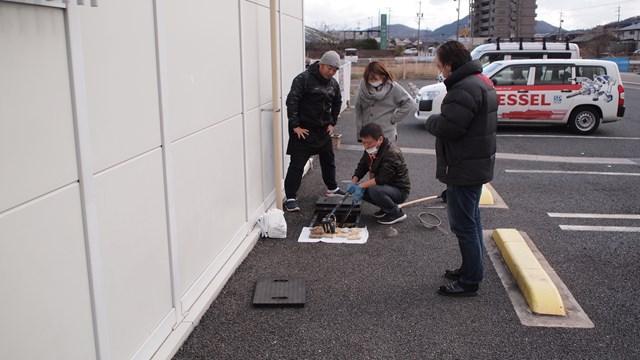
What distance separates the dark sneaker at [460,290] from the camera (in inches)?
183

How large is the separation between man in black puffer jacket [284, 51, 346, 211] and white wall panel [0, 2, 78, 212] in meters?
4.38

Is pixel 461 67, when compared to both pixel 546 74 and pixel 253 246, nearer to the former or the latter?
pixel 253 246

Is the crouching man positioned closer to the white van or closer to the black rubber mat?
the black rubber mat

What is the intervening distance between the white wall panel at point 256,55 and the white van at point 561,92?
26.4 feet

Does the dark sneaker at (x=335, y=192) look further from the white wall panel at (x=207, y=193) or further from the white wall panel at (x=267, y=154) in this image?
the white wall panel at (x=207, y=193)

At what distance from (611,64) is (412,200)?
8.38m

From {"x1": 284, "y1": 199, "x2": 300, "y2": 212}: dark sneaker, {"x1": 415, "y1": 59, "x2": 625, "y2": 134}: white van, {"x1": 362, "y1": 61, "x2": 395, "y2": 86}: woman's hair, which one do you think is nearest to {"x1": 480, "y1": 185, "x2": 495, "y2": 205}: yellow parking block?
{"x1": 362, "y1": 61, "x2": 395, "y2": 86}: woman's hair

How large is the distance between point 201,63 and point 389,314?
238 centimetres

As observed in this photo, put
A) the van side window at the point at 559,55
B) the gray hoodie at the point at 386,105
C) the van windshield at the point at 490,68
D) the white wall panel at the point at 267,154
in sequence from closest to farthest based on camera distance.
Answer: the white wall panel at the point at 267,154 → the gray hoodie at the point at 386,105 → the van windshield at the point at 490,68 → the van side window at the point at 559,55

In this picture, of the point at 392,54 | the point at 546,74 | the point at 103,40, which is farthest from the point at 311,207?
the point at 392,54

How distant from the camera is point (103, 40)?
2.84m

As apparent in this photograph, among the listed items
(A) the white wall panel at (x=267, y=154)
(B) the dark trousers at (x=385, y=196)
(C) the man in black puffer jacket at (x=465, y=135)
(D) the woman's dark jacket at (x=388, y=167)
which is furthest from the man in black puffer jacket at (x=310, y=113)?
(C) the man in black puffer jacket at (x=465, y=135)

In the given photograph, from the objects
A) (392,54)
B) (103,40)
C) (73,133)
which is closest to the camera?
(73,133)

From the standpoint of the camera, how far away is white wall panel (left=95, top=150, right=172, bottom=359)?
294 cm
